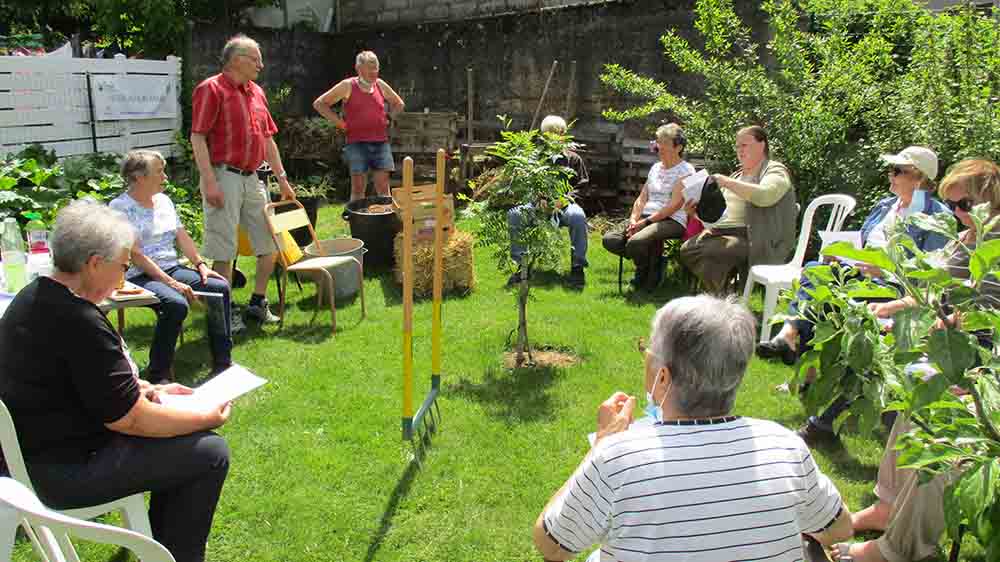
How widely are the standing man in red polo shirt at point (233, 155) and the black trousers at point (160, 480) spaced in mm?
3013

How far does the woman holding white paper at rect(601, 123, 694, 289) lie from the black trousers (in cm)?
456

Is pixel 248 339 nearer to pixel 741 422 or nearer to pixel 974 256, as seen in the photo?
pixel 741 422

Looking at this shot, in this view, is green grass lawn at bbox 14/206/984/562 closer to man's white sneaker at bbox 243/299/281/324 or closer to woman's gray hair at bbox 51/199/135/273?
man's white sneaker at bbox 243/299/281/324

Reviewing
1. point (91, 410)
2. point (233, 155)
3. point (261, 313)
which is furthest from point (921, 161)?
point (261, 313)

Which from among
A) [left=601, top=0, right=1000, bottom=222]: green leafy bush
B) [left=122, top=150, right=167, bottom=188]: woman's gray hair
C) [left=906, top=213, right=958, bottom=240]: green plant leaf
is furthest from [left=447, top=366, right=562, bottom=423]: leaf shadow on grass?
[left=601, top=0, right=1000, bottom=222]: green leafy bush

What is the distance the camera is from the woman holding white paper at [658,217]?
6.46 m

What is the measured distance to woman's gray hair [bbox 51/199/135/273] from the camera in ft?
8.18

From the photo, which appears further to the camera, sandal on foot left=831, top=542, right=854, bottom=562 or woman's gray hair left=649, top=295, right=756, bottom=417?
sandal on foot left=831, top=542, right=854, bottom=562

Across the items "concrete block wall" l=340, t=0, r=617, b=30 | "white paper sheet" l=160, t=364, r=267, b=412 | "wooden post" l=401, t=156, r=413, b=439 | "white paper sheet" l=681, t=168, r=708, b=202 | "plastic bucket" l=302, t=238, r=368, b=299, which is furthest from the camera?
"concrete block wall" l=340, t=0, r=617, b=30

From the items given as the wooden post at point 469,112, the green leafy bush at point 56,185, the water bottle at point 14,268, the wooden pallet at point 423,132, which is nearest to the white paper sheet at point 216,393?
the water bottle at point 14,268

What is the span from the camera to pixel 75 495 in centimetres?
242

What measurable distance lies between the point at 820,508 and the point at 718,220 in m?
4.49

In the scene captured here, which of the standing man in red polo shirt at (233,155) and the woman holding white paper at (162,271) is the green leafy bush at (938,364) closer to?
the woman holding white paper at (162,271)

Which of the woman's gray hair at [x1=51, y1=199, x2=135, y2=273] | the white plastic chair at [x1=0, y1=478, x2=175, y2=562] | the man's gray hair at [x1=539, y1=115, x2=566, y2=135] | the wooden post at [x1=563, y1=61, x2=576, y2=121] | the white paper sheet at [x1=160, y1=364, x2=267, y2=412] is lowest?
the white paper sheet at [x1=160, y1=364, x2=267, y2=412]
